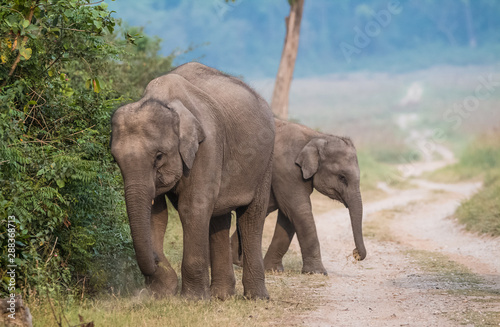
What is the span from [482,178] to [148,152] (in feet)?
94.4

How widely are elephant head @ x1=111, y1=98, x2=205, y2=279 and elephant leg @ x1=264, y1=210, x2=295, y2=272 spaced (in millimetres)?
5032

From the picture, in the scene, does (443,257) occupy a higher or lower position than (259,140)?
lower

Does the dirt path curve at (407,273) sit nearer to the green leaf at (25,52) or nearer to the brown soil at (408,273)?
the brown soil at (408,273)

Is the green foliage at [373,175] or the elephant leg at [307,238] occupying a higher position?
the green foliage at [373,175]

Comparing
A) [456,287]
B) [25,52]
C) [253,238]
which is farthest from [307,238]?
[25,52]

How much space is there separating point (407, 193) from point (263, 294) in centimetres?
2221

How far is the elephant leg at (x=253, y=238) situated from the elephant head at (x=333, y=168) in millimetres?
3242

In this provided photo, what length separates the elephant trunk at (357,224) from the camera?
11.5 m

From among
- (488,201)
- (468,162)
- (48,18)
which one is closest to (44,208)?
(48,18)

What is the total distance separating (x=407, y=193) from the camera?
99.7 feet

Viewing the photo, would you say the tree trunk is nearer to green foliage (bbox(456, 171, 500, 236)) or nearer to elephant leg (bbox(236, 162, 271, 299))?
green foliage (bbox(456, 171, 500, 236))

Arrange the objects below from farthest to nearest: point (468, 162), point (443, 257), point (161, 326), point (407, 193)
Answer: point (468, 162) < point (407, 193) < point (443, 257) < point (161, 326)

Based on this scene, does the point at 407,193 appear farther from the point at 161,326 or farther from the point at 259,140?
the point at 161,326

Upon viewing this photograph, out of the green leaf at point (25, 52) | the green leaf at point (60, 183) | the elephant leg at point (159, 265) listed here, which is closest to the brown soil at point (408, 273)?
the elephant leg at point (159, 265)
